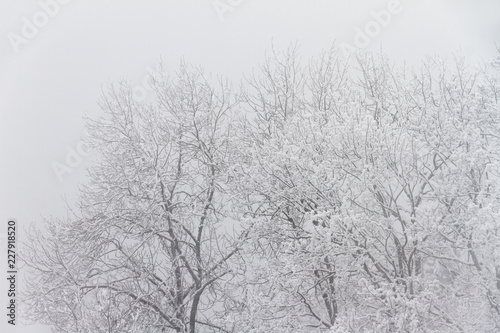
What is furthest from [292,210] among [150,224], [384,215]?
[150,224]

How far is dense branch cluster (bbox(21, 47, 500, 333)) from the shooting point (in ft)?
26.6

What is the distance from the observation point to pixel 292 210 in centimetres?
1027

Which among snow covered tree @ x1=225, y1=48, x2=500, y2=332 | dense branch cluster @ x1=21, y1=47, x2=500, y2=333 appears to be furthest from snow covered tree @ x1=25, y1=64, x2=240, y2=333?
snow covered tree @ x1=225, y1=48, x2=500, y2=332

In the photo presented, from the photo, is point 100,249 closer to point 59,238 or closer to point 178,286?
point 59,238

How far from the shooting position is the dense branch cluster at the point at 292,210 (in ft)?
26.6

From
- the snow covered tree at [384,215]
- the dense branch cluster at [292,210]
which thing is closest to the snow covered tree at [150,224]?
the dense branch cluster at [292,210]

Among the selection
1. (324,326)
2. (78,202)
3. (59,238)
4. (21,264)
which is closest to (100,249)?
(59,238)

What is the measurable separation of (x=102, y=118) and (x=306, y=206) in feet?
20.8

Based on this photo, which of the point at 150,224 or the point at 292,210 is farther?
the point at 150,224

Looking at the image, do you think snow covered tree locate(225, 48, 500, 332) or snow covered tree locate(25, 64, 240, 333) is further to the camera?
snow covered tree locate(25, 64, 240, 333)

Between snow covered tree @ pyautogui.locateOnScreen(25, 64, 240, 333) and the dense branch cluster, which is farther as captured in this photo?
snow covered tree @ pyautogui.locateOnScreen(25, 64, 240, 333)

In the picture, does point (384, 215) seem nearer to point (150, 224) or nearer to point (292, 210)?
point (292, 210)

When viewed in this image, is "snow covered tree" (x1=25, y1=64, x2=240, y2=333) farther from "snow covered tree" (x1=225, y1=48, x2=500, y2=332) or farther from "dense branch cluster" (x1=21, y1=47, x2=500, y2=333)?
"snow covered tree" (x1=225, y1=48, x2=500, y2=332)

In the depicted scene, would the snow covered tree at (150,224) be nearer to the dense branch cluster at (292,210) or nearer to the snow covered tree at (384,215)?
the dense branch cluster at (292,210)
